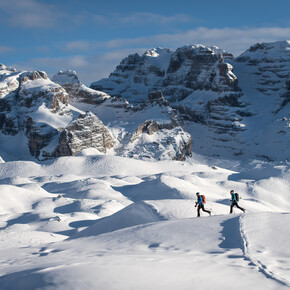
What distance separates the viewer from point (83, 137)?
384 feet

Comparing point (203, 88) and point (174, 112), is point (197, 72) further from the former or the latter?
point (174, 112)

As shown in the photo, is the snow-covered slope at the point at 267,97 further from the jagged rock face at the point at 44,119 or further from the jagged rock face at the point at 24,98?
the jagged rock face at the point at 24,98

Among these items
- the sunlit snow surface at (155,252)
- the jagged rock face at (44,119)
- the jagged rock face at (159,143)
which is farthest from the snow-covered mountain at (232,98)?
the sunlit snow surface at (155,252)

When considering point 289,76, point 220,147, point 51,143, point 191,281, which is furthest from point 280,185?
point 289,76

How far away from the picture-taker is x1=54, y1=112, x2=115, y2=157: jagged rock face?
113750 millimetres

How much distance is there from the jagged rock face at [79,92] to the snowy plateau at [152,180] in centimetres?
48

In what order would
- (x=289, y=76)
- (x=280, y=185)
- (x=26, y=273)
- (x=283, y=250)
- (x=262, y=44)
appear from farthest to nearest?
(x=262, y=44), (x=289, y=76), (x=280, y=185), (x=283, y=250), (x=26, y=273)

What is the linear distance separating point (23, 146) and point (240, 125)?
252 feet

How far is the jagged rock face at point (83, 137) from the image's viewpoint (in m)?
114

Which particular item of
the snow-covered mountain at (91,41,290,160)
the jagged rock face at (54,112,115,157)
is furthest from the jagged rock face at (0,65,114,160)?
the snow-covered mountain at (91,41,290,160)

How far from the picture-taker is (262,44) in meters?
196

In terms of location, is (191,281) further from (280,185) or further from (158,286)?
(280,185)

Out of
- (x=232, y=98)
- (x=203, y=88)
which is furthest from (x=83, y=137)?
(x=232, y=98)

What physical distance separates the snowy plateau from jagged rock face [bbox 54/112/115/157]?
1.13 feet
